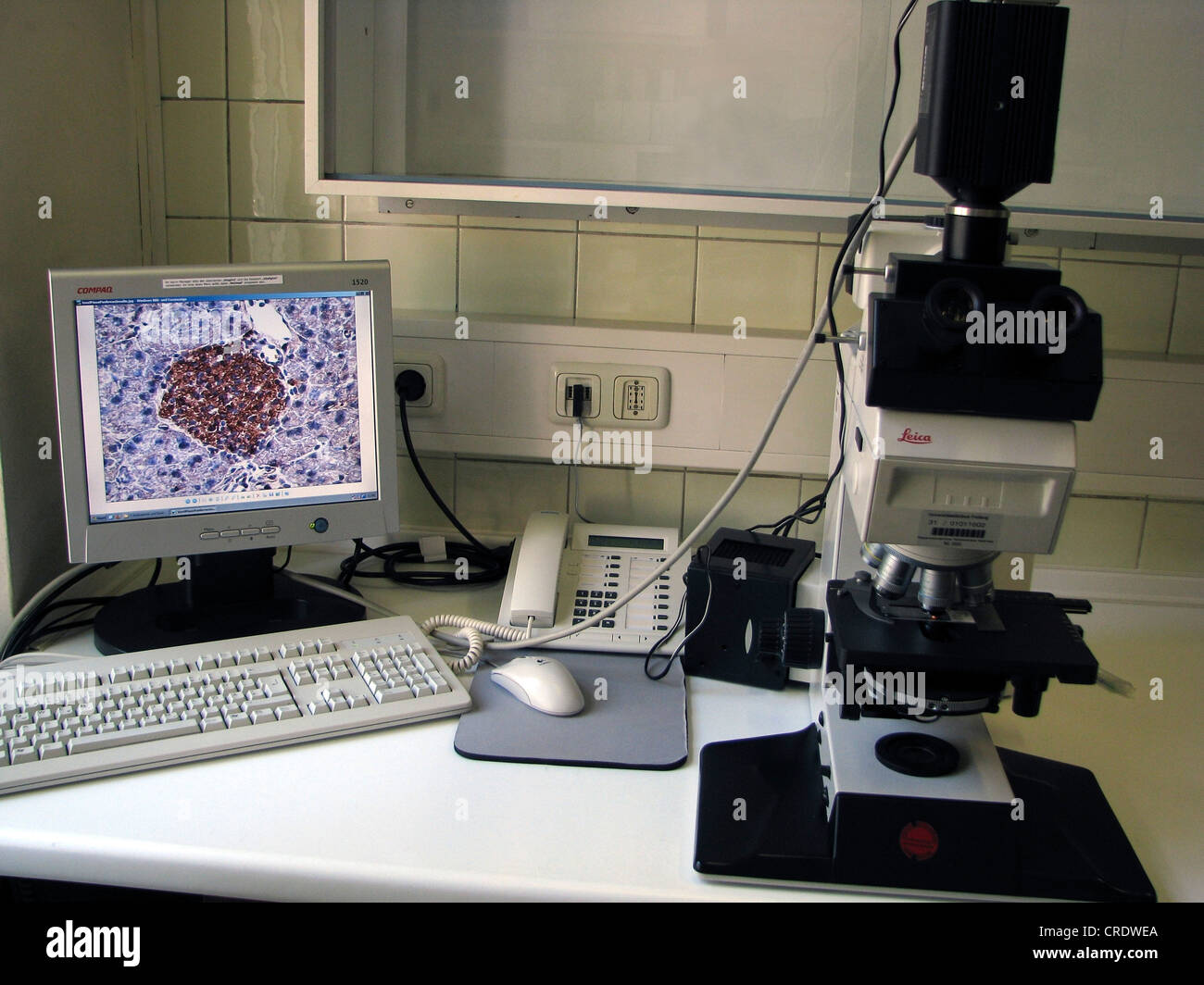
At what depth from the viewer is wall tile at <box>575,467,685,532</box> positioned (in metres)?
1.52

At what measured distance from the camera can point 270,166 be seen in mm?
1486

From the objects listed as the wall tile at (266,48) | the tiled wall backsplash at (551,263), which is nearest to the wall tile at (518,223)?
the tiled wall backsplash at (551,263)

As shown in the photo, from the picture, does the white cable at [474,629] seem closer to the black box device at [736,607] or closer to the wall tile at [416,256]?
the black box device at [736,607]

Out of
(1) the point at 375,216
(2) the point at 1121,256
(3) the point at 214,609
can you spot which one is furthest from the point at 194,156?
(2) the point at 1121,256

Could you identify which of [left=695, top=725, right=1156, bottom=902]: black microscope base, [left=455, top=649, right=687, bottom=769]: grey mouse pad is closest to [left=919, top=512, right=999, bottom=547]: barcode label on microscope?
[left=695, top=725, right=1156, bottom=902]: black microscope base

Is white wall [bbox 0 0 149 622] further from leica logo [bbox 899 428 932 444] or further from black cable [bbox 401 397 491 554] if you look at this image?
leica logo [bbox 899 428 932 444]

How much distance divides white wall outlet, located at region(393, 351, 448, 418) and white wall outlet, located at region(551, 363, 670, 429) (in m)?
0.16

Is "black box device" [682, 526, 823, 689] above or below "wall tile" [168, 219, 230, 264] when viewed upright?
below

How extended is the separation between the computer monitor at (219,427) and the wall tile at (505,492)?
0.31 meters
